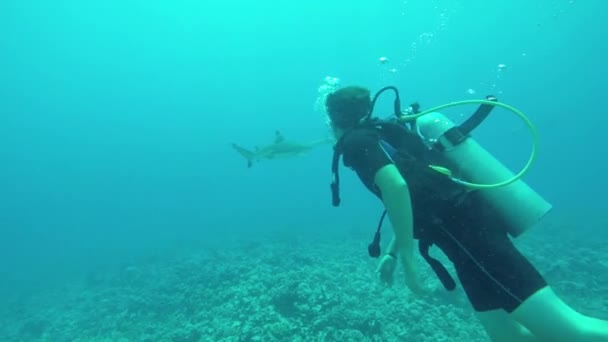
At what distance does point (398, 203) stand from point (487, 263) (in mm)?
849

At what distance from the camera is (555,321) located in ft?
9.12

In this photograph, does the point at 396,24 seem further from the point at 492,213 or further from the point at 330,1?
the point at 492,213

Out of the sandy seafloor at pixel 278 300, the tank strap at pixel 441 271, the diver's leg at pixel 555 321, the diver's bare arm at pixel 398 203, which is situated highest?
the diver's bare arm at pixel 398 203

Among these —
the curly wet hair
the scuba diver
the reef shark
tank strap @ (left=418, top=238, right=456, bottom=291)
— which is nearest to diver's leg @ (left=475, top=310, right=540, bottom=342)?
the scuba diver

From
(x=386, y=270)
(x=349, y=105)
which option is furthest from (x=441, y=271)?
(x=349, y=105)

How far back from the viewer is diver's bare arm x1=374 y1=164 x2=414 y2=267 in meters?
2.91

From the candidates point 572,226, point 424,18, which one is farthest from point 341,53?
point 572,226

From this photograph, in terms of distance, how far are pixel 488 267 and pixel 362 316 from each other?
6120mm

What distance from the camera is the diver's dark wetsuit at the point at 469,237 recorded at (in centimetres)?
291

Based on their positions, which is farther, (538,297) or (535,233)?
(535,233)

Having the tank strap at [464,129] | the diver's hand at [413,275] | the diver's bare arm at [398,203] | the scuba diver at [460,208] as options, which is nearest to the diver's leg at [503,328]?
the scuba diver at [460,208]

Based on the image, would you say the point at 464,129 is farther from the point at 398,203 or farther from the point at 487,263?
the point at 487,263

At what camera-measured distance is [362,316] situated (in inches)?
337

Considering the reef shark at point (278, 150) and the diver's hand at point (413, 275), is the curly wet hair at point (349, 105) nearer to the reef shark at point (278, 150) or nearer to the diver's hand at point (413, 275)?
the diver's hand at point (413, 275)
